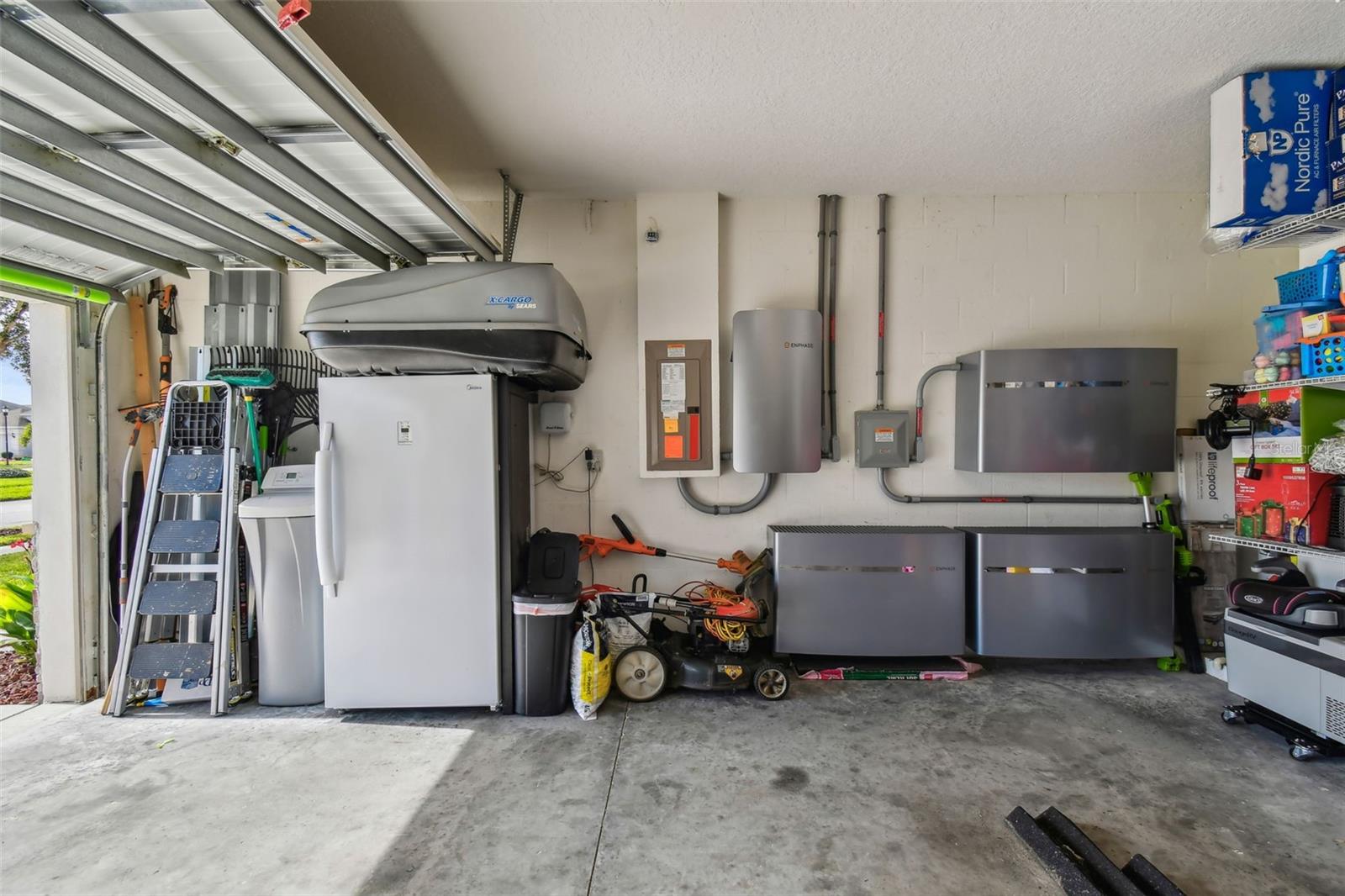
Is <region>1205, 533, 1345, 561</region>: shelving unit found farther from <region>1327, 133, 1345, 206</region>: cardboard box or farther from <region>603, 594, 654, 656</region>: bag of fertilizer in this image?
<region>603, 594, 654, 656</region>: bag of fertilizer

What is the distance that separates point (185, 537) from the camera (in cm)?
275

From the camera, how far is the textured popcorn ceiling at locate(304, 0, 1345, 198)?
1.92m

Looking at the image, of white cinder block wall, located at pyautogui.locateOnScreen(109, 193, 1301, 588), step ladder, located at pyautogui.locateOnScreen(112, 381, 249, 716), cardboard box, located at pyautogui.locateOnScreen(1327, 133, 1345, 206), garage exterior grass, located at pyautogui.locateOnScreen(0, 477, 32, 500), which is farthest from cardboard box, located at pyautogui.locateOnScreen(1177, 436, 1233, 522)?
garage exterior grass, located at pyautogui.locateOnScreen(0, 477, 32, 500)

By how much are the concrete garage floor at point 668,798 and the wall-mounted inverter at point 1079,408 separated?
131cm

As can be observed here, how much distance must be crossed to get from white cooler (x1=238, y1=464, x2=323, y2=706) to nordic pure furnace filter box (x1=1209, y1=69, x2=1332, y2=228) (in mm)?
4585

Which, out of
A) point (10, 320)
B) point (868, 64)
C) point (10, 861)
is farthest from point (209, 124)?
point (10, 320)

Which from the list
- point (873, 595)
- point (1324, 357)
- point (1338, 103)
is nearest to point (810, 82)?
point (1338, 103)

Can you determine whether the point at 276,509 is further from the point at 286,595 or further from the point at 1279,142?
the point at 1279,142

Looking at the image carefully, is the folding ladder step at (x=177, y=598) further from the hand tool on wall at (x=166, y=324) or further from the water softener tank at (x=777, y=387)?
the water softener tank at (x=777, y=387)

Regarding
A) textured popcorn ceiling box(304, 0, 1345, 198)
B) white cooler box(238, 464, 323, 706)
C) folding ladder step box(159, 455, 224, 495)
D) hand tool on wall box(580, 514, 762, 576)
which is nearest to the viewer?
textured popcorn ceiling box(304, 0, 1345, 198)

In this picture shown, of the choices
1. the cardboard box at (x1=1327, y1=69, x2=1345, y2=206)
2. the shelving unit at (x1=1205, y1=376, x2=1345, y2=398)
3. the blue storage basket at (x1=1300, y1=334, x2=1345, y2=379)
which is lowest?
the shelving unit at (x1=1205, y1=376, x2=1345, y2=398)

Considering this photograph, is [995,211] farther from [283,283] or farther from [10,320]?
[10,320]

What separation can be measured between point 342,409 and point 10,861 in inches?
74.5

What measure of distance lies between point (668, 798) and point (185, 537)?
281 cm
